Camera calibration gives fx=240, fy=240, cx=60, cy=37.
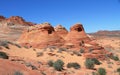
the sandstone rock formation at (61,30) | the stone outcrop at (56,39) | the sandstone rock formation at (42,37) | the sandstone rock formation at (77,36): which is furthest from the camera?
the sandstone rock formation at (61,30)

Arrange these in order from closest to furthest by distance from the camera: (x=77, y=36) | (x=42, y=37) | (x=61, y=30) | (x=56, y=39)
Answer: (x=42, y=37) → (x=56, y=39) → (x=77, y=36) → (x=61, y=30)

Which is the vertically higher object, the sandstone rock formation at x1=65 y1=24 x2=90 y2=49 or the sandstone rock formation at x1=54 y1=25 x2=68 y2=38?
the sandstone rock formation at x1=54 y1=25 x2=68 y2=38

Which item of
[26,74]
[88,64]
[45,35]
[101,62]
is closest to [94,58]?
[101,62]

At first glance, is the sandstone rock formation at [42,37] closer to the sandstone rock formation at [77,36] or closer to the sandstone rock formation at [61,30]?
the sandstone rock formation at [77,36]

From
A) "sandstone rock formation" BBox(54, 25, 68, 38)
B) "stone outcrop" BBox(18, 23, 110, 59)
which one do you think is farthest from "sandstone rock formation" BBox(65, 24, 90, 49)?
"sandstone rock formation" BBox(54, 25, 68, 38)

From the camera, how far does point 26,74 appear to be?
11797 mm

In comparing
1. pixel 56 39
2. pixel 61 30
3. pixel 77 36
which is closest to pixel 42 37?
pixel 56 39

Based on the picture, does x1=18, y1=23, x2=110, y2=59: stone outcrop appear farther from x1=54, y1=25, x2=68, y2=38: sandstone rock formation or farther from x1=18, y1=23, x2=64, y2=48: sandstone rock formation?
x1=54, y1=25, x2=68, y2=38: sandstone rock formation

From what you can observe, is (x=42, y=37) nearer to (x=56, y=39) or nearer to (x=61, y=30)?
(x=56, y=39)

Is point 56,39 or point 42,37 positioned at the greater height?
point 42,37

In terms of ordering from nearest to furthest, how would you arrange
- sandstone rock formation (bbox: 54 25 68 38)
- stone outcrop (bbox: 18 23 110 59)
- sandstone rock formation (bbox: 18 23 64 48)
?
stone outcrop (bbox: 18 23 110 59), sandstone rock formation (bbox: 18 23 64 48), sandstone rock formation (bbox: 54 25 68 38)

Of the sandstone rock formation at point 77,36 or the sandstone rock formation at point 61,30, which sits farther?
the sandstone rock formation at point 61,30

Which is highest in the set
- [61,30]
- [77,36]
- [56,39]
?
[61,30]

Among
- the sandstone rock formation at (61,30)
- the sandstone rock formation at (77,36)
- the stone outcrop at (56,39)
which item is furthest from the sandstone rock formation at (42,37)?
the sandstone rock formation at (61,30)
